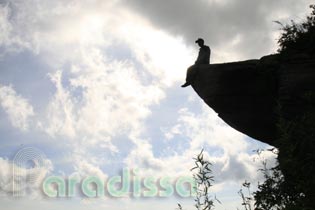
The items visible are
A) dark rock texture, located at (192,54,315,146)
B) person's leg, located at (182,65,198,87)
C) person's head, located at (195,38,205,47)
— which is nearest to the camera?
dark rock texture, located at (192,54,315,146)

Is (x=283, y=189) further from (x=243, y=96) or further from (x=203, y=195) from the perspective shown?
(x=243, y=96)

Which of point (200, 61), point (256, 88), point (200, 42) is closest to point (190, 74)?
point (200, 61)

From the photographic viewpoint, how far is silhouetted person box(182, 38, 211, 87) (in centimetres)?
1867

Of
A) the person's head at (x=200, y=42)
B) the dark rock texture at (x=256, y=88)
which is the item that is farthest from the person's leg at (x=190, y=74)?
the person's head at (x=200, y=42)

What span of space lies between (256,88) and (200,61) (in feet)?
8.87

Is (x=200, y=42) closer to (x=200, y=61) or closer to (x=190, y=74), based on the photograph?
(x=200, y=61)

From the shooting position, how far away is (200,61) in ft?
62.1

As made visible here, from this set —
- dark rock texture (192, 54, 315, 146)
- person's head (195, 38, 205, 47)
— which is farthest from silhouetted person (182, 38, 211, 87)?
dark rock texture (192, 54, 315, 146)

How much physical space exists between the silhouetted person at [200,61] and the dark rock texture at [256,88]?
23 centimetres

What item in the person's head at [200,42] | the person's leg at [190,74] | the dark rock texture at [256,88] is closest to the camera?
Result: the dark rock texture at [256,88]

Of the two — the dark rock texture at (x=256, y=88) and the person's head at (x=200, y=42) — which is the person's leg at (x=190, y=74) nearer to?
the dark rock texture at (x=256, y=88)

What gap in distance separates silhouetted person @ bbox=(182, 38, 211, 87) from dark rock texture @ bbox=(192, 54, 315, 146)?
0.23 meters

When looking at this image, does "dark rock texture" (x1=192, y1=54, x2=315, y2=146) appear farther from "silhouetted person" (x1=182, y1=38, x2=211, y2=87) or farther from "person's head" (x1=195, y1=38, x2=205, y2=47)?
"person's head" (x1=195, y1=38, x2=205, y2=47)

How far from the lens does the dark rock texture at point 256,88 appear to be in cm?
1633
